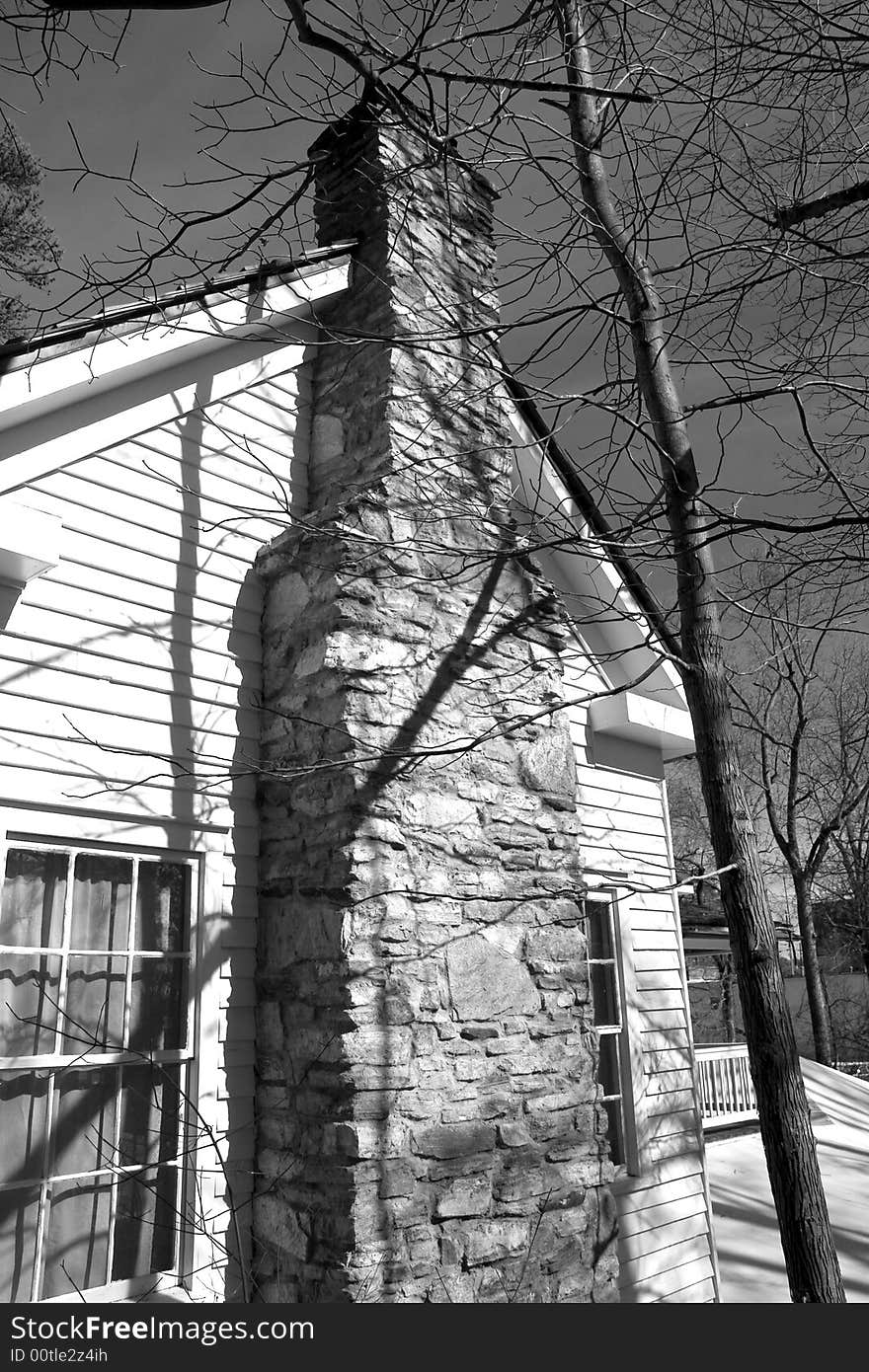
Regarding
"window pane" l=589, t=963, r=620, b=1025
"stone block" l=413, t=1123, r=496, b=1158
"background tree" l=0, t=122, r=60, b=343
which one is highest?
"background tree" l=0, t=122, r=60, b=343

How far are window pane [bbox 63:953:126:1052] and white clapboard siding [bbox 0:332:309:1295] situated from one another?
15.6 inches

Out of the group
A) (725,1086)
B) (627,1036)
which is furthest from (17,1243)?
(725,1086)

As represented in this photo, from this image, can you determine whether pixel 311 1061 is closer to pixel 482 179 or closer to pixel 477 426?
pixel 477 426

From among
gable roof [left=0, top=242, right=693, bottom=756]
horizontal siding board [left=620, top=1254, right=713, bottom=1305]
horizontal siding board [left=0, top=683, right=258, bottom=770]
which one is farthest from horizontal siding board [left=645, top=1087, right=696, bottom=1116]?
horizontal siding board [left=0, top=683, right=258, bottom=770]

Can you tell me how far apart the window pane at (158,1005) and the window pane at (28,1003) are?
1.21 feet

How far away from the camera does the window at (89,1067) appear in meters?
3.58

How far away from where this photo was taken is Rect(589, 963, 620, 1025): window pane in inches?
252

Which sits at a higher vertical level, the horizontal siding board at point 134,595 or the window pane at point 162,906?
the horizontal siding board at point 134,595

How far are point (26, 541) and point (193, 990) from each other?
203cm

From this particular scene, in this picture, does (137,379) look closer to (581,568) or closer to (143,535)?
(143,535)

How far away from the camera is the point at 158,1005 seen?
414 centimetres

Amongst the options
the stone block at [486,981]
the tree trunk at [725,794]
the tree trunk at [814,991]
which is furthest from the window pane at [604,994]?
the tree trunk at [814,991]

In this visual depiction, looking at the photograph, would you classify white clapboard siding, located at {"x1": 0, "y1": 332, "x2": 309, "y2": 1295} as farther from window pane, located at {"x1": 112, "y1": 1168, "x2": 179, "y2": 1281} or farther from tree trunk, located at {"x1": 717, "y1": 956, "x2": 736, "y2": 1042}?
tree trunk, located at {"x1": 717, "y1": 956, "x2": 736, "y2": 1042}

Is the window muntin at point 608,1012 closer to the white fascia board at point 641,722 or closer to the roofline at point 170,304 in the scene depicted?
the white fascia board at point 641,722
